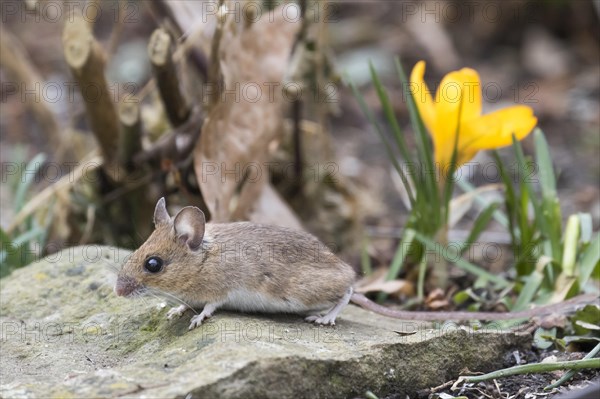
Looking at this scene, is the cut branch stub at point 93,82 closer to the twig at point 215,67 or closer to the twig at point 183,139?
the twig at point 183,139

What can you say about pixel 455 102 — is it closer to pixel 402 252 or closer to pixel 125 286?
pixel 402 252

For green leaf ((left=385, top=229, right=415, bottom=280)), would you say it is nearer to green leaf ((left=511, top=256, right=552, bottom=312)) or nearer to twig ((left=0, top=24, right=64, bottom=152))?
green leaf ((left=511, top=256, right=552, bottom=312))

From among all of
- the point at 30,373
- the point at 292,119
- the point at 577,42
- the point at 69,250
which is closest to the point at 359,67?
the point at 577,42

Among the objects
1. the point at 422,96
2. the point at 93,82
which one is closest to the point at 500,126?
the point at 422,96

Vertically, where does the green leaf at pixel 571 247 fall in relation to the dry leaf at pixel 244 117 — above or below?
below

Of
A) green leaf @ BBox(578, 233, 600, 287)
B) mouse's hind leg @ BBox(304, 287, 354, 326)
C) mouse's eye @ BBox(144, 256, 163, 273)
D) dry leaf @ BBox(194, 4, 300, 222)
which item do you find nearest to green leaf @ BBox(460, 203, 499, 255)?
green leaf @ BBox(578, 233, 600, 287)

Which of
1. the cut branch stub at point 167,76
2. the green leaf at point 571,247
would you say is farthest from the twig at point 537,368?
the cut branch stub at point 167,76

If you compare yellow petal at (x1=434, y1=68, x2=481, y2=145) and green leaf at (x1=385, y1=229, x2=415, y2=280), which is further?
green leaf at (x1=385, y1=229, x2=415, y2=280)
